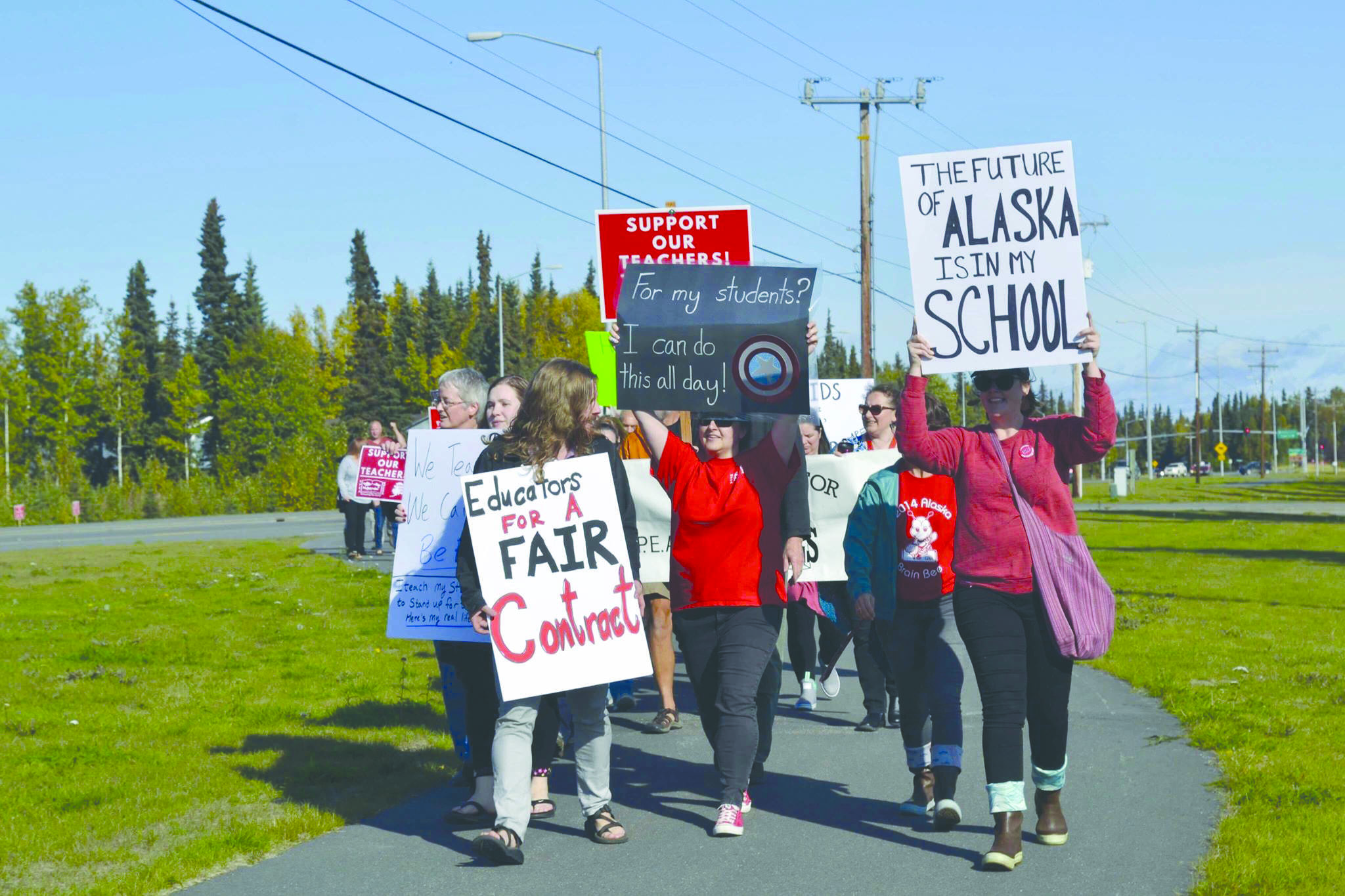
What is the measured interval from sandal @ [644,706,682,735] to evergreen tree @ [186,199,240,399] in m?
99.4

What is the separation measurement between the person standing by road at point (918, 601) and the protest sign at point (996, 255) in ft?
1.62

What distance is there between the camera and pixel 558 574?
6031 mm

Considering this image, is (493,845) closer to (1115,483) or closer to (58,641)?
(58,641)

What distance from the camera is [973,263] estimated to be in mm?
6277

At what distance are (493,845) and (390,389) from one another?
98.9 metres

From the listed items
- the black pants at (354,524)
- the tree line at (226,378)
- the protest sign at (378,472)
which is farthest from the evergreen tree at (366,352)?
the protest sign at (378,472)

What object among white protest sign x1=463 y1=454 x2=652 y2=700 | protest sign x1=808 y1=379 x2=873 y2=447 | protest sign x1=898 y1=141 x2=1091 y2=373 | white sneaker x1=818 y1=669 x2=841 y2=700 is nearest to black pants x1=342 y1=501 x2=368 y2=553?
protest sign x1=808 y1=379 x2=873 y2=447

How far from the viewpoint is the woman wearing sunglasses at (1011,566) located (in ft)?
18.8

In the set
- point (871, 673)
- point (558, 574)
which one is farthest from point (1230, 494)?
point (558, 574)

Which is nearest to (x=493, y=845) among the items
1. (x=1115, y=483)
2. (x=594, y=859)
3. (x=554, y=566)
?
(x=594, y=859)

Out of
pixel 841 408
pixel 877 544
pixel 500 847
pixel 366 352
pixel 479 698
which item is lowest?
pixel 500 847

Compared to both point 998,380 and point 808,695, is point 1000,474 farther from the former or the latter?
point 808,695

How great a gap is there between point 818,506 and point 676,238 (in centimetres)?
296

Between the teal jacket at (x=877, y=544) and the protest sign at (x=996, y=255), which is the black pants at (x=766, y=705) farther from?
the protest sign at (x=996, y=255)
